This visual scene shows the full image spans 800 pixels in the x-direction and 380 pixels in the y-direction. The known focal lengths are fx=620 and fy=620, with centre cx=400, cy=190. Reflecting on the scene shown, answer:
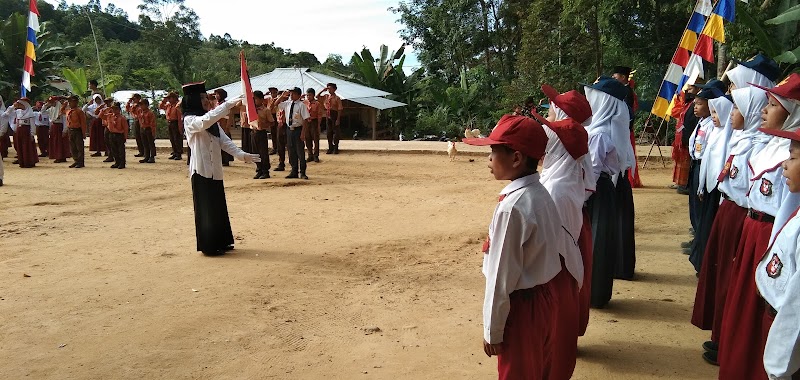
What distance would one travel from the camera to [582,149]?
3.84 metres

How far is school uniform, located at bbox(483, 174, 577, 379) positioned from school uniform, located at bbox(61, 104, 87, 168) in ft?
51.7

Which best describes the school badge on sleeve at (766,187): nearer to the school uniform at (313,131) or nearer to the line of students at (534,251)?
the line of students at (534,251)

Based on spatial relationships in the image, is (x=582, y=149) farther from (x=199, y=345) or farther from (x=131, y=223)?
(x=131, y=223)

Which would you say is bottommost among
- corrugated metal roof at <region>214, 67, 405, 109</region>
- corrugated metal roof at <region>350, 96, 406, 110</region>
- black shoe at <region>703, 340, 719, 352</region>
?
black shoe at <region>703, 340, 719, 352</region>

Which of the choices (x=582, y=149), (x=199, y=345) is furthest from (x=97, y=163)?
(x=582, y=149)

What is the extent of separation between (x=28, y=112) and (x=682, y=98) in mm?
15603

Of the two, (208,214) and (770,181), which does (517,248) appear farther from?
(208,214)

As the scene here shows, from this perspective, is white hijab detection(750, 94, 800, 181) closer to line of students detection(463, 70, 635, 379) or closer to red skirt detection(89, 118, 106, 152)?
line of students detection(463, 70, 635, 379)

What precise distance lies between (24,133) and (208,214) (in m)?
11.8

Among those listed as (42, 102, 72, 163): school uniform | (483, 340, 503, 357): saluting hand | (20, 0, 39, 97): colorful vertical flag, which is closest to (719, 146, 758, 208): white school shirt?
(483, 340, 503, 357): saluting hand

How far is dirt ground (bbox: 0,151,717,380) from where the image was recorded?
4535mm

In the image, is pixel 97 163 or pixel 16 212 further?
pixel 97 163

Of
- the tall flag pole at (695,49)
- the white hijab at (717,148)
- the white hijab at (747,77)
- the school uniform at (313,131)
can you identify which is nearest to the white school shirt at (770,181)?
the white hijab at (717,148)

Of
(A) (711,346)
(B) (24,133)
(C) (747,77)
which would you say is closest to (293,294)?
(A) (711,346)
